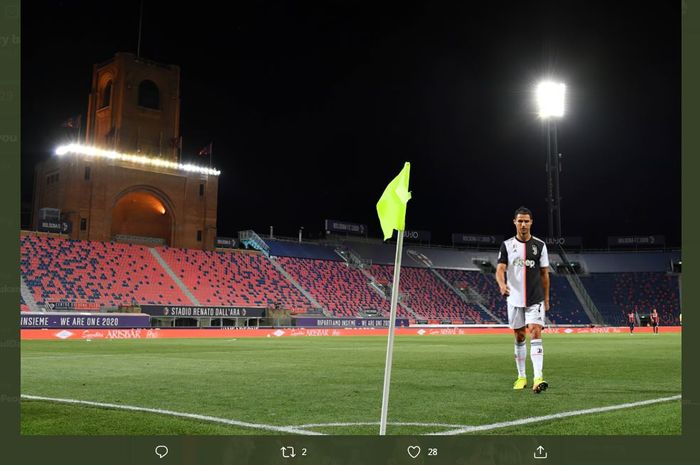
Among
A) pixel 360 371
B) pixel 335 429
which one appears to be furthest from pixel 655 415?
pixel 360 371

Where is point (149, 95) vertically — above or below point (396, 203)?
above

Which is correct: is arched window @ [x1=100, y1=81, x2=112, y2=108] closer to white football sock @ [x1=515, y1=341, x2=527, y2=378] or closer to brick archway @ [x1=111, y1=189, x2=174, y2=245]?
brick archway @ [x1=111, y1=189, x2=174, y2=245]

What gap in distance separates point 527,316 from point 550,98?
4859 centimetres

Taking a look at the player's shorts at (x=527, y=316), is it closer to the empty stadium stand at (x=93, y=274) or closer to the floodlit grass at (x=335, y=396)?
the floodlit grass at (x=335, y=396)

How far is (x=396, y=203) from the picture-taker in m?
5.17

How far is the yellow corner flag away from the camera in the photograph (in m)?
5.06

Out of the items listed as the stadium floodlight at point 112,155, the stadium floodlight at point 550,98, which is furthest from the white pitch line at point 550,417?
the stadium floodlight at point 112,155

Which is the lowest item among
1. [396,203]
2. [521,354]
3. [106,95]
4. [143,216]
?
[521,354]

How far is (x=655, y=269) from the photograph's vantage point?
8319cm

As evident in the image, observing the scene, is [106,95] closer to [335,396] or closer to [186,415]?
[335,396]

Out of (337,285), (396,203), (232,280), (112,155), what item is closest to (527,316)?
(396,203)
